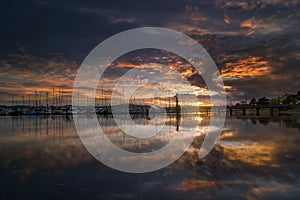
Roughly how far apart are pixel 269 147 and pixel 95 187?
480 inches

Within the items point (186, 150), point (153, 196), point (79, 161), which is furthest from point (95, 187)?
point (186, 150)

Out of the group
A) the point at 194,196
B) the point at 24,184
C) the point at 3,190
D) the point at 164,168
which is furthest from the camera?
the point at 164,168

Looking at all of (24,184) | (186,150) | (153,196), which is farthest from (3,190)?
(186,150)

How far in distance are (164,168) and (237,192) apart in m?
3.86

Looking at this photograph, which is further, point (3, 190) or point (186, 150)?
point (186, 150)

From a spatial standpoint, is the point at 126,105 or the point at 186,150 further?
the point at 126,105

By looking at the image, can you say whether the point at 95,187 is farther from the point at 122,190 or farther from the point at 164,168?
the point at 164,168

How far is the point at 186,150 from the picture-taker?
15070 millimetres

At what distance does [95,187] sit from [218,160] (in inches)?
262

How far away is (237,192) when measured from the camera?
7391 millimetres

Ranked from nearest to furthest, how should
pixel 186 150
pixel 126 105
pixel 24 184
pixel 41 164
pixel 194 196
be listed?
1. pixel 194 196
2. pixel 24 184
3. pixel 41 164
4. pixel 186 150
5. pixel 126 105

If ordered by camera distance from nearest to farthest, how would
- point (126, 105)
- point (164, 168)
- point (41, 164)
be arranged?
point (164, 168)
point (41, 164)
point (126, 105)

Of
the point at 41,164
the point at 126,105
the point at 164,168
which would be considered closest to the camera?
the point at 164,168

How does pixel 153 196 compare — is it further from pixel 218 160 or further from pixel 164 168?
pixel 218 160
